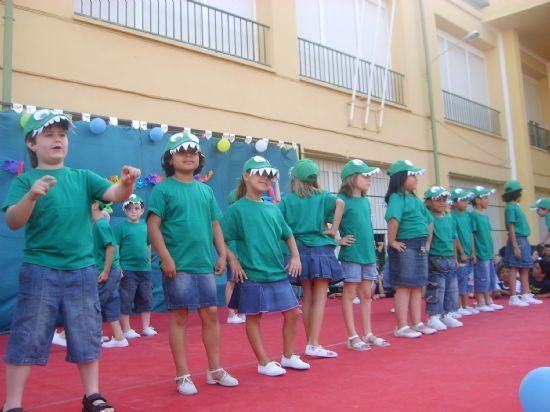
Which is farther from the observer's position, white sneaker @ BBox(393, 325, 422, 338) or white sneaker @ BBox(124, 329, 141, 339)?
white sneaker @ BBox(124, 329, 141, 339)

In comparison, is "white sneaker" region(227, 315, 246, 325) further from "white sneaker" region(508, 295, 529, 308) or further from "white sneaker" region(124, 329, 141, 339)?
"white sneaker" region(508, 295, 529, 308)

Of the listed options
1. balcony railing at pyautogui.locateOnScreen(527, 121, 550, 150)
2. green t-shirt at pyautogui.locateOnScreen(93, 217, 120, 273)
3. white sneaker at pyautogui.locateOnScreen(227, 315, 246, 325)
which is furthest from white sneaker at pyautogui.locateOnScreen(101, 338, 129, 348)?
balcony railing at pyautogui.locateOnScreen(527, 121, 550, 150)

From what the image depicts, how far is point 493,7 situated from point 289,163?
10142mm

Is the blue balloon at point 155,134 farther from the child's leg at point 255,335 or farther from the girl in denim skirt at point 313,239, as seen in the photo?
the child's leg at point 255,335

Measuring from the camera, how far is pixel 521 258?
27.0ft

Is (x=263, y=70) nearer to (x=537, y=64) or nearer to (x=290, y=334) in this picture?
(x=290, y=334)

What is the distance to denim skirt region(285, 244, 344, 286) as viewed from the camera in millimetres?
4457

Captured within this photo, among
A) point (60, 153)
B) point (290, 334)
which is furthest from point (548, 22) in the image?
point (60, 153)

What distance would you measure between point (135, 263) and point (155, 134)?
2.34 metres

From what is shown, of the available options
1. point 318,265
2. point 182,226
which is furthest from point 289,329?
point 182,226

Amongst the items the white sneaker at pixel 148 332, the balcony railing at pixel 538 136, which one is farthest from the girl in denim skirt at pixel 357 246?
the balcony railing at pixel 538 136

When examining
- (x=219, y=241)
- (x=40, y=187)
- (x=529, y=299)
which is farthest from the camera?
(x=529, y=299)

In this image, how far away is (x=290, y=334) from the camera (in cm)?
412

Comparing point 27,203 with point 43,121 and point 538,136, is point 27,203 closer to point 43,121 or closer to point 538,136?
point 43,121
